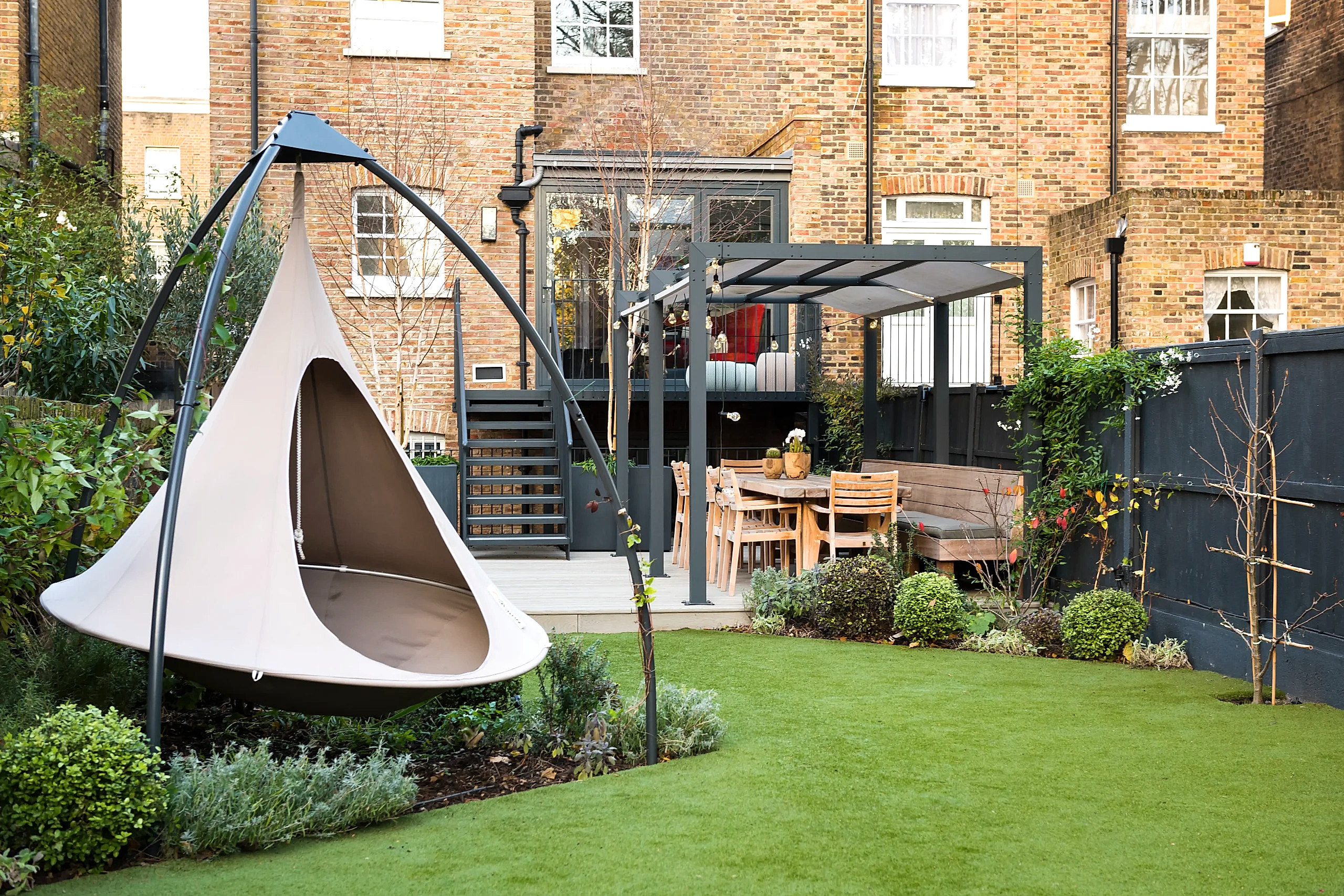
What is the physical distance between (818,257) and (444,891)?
5.79 meters

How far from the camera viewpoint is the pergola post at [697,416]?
327 inches

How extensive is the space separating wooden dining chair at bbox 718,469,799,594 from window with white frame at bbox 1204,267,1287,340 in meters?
5.88

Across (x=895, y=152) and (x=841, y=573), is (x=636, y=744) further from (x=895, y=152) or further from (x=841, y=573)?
(x=895, y=152)

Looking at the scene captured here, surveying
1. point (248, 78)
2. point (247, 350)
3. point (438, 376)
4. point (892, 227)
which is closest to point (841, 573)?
point (247, 350)

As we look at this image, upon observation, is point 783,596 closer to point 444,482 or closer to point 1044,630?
point 1044,630

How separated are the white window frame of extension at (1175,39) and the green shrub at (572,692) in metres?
12.8

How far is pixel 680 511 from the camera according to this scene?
10867 mm

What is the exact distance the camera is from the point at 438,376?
13398 mm

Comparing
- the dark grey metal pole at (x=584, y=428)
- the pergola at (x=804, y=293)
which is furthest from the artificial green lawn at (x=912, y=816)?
the pergola at (x=804, y=293)

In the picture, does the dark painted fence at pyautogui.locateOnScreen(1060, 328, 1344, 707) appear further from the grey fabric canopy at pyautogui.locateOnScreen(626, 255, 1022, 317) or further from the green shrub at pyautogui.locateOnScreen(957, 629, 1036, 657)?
the grey fabric canopy at pyautogui.locateOnScreen(626, 255, 1022, 317)

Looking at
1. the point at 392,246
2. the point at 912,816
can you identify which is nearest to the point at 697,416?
the point at 912,816

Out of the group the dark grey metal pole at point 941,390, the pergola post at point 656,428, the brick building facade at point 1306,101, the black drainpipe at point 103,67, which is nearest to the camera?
the pergola post at point 656,428

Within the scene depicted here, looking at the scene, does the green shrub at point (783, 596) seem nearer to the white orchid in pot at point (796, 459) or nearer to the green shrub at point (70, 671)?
the white orchid in pot at point (796, 459)

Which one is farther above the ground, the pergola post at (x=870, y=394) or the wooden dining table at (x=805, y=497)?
the pergola post at (x=870, y=394)
